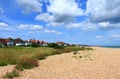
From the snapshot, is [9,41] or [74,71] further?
[9,41]

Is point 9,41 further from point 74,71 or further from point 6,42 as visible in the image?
point 74,71

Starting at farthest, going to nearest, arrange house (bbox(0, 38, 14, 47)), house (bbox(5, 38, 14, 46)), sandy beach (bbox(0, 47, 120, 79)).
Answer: house (bbox(5, 38, 14, 46)), house (bbox(0, 38, 14, 47)), sandy beach (bbox(0, 47, 120, 79))

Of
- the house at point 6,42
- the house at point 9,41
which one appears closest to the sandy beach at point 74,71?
the house at point 6,42

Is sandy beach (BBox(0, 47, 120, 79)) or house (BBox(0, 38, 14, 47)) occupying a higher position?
house (BBox(0, 38, 14, 47))

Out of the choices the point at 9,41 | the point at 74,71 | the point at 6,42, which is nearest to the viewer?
the point at 74,71

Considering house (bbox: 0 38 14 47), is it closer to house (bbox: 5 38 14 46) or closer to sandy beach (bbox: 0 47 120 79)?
house (bbox: 5 38 14 46)

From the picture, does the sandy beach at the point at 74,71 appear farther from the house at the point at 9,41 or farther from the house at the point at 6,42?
the house at the point at 9,41

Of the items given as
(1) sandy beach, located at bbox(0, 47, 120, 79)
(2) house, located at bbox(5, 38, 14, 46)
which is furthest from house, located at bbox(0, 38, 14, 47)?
(1) sandy beach, located at bbox(0, 47, 120, 79)

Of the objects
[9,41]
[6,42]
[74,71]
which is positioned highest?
[9,41]

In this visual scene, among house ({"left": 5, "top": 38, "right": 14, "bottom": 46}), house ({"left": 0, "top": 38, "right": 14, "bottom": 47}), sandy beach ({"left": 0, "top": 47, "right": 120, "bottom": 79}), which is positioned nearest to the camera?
sandy beach ({"left": 0, "top": 47, "right": 120, "bottom": 79})

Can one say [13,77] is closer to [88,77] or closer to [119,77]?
[88,77]

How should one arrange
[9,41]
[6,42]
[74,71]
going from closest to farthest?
[74,71] → [6,42] → [9,41]

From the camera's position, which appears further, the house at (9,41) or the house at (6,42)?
the house at (9,41)

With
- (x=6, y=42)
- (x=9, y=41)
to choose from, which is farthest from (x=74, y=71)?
(x=9, y=41)
